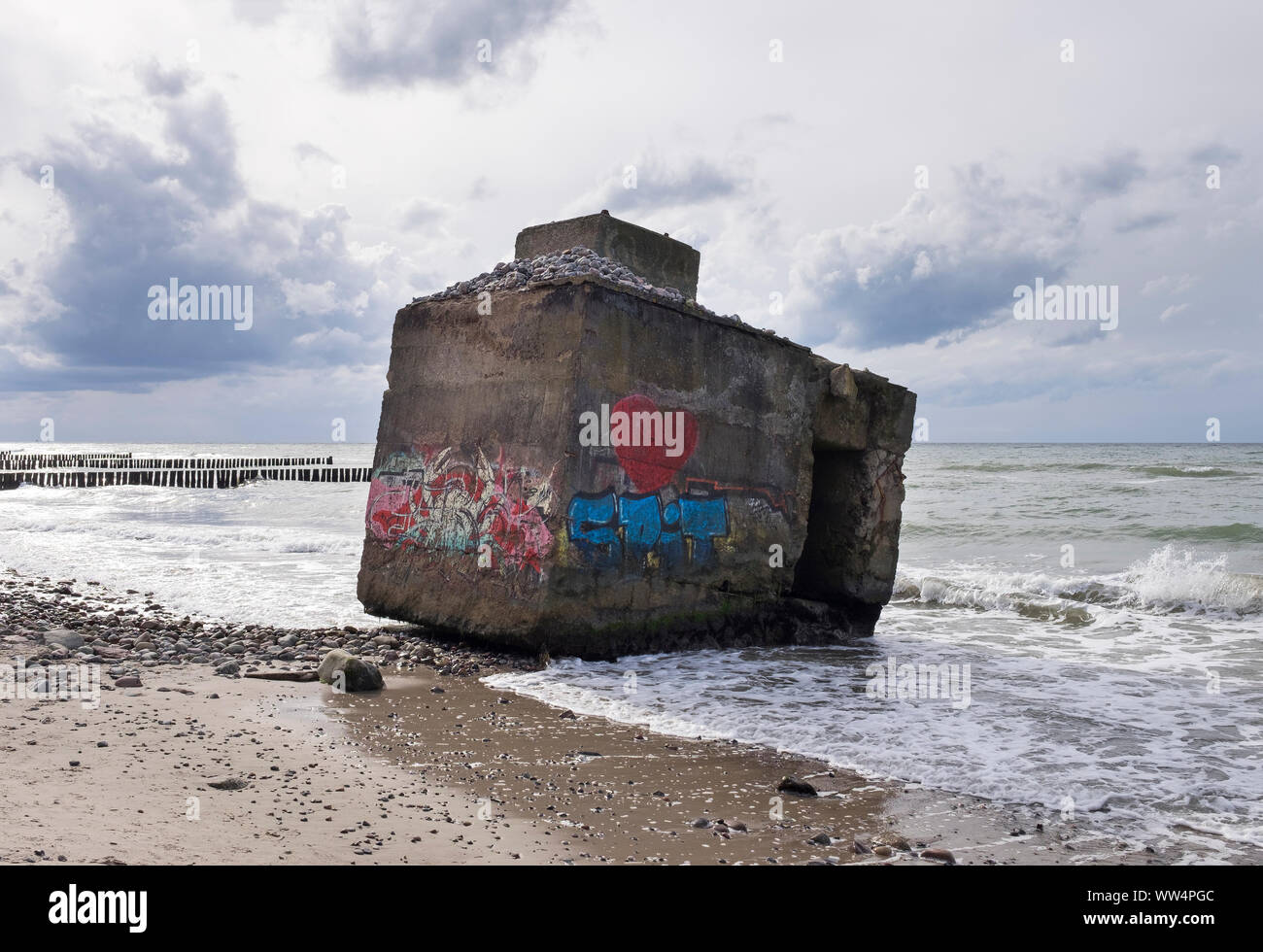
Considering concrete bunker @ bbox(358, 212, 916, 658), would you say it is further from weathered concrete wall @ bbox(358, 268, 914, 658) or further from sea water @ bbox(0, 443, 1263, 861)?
sea water @ bbox(0, 443, 1263, 861)

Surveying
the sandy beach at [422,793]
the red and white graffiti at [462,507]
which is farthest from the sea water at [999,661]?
the red and white graffiti at [462,507]

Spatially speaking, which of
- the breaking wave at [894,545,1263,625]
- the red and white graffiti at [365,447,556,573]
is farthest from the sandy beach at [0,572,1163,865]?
the breaking wave at [894,545,1263,625]

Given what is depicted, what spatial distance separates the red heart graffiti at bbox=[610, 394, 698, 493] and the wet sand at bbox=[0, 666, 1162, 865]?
88.9 inches

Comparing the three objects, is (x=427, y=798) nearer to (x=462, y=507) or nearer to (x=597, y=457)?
(x=597, y=457)

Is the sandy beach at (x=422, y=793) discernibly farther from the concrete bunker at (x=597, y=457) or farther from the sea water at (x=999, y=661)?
the concrete bunker at (x=597, y=457)

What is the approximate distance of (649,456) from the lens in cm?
752

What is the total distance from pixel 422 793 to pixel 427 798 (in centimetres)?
7

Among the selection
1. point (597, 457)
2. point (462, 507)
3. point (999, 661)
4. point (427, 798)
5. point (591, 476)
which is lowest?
point (999, 661)

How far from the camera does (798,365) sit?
349 inches

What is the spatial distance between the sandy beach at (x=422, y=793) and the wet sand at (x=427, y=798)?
1 cm

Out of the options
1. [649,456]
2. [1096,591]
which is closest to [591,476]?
[649,456]

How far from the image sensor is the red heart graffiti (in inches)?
289
